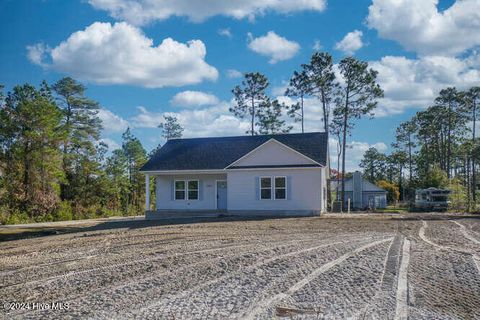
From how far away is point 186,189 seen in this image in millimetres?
27672

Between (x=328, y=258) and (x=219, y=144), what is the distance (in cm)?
2024

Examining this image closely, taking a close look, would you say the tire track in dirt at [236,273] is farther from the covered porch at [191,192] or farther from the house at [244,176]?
the covered porch at [191,192]

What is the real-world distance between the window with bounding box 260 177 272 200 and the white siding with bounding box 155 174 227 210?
2836 millimetres

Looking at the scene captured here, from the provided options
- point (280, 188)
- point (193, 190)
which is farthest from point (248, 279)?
point (193, 190)

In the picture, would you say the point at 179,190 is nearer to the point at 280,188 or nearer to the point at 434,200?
the point at 280,188

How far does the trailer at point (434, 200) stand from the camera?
31516 mm

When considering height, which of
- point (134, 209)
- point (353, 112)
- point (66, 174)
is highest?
point (353, 112)

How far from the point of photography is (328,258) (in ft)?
33.4

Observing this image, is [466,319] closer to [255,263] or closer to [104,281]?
[255,263]

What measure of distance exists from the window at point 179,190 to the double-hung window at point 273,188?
5.07 m

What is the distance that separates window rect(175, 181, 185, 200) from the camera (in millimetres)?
27664

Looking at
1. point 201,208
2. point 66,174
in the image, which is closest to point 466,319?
point 201,208

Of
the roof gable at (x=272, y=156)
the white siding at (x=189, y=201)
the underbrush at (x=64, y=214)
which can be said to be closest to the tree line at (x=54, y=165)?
the underbrush at (x=64, y=214)

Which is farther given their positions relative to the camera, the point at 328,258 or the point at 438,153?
the point at 438,153
